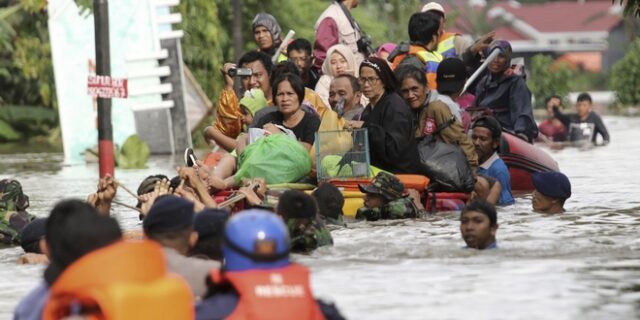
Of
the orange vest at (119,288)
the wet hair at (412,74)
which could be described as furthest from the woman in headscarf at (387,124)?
the orange vest at (119,288)

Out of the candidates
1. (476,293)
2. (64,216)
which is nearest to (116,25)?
(476,293)

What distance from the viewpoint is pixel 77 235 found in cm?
669

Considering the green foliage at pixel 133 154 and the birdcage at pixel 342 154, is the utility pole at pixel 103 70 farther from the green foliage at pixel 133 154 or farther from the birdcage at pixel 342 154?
the green foliage at pixel 133 154

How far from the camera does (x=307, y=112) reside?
15.1 meters

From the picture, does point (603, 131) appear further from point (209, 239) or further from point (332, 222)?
point (209, 239)

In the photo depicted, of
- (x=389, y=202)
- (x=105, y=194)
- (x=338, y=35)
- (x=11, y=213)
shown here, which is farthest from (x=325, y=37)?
(x=105, y=194)

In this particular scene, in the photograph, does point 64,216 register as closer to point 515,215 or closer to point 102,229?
point 102,229

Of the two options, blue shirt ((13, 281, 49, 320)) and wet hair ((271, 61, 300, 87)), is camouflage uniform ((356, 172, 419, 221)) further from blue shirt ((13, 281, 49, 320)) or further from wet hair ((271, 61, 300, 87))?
blue shirt ((13, 281, 49, 320))

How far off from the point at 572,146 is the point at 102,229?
21597 mm

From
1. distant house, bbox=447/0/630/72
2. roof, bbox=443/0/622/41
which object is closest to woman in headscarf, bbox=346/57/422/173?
distant house, bbox=447/0/630/72

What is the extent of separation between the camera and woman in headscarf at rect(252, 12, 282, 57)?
17.7m

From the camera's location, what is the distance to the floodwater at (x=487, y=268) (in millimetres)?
9164

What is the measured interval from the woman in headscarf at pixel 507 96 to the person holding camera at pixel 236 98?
2.63 m

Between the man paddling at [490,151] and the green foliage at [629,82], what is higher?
the man paddling at [490,151]
